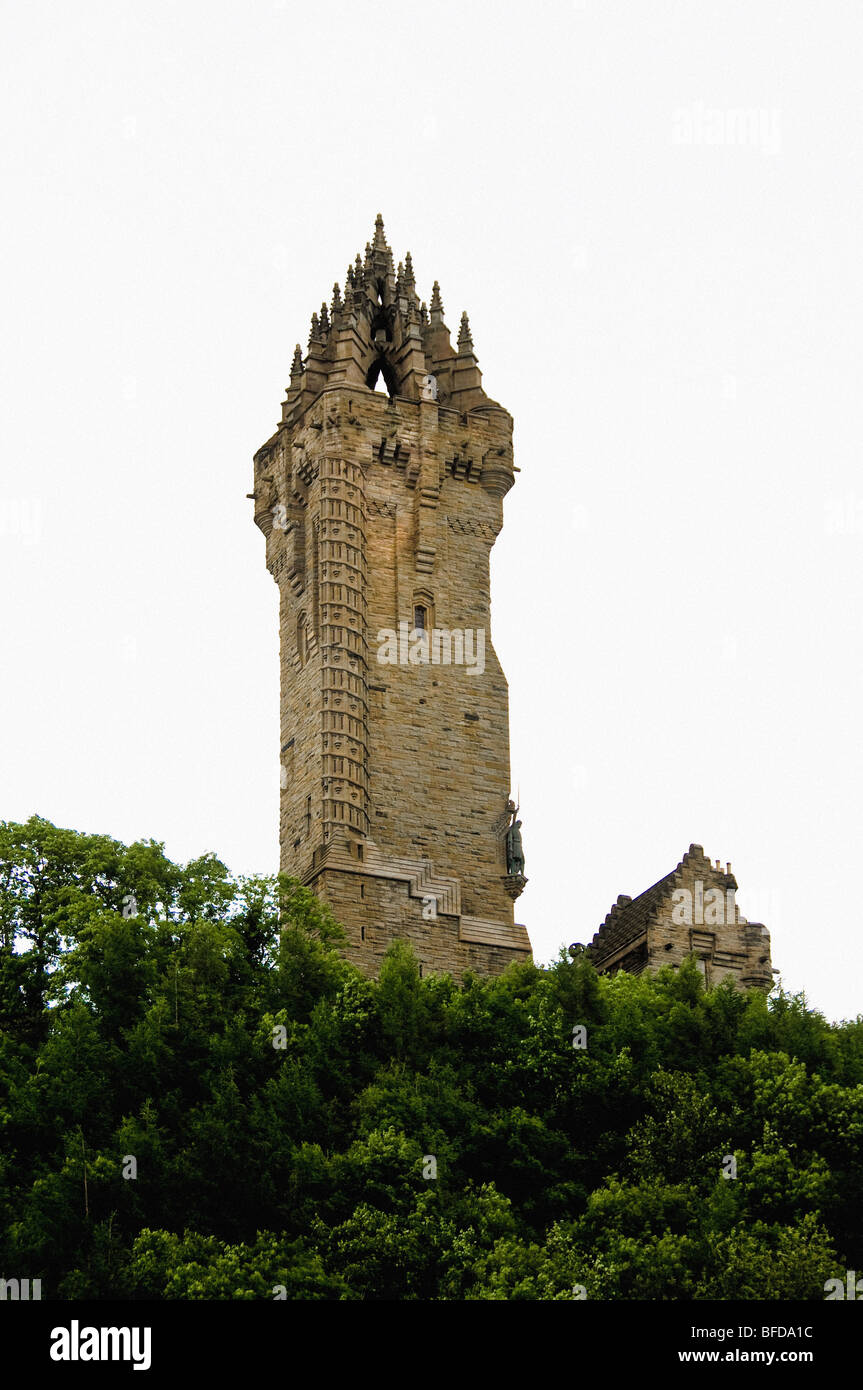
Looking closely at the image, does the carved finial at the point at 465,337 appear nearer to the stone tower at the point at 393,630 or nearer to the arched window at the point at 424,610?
the stone tower at the point at 393,630

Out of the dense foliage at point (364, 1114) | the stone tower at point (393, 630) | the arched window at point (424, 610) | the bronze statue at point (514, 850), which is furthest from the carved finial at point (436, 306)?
the dense foliage at point (364, 1114)

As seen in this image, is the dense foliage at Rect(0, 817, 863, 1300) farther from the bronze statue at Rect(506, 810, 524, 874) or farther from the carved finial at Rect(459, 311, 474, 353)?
the carved finial at Rect(459, 311, 474, 353)

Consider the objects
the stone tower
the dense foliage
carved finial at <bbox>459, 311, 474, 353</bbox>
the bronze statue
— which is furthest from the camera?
carved finial at <bbox>459, 311, 474, 353</bbox>

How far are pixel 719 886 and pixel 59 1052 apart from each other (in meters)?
24.1

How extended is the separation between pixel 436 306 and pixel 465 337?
1543mm

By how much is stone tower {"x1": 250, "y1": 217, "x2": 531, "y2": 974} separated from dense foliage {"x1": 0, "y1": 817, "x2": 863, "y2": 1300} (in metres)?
5.01

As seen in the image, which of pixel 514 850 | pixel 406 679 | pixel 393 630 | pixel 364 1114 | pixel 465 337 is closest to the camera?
pixel 364 1114

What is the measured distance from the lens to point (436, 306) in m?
92.7

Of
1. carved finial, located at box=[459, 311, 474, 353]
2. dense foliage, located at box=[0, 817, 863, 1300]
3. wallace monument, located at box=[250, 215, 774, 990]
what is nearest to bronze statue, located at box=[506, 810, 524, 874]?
wallace monument, located at box=[250, 215, 774, 990]

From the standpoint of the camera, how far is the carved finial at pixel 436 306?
92312 mm

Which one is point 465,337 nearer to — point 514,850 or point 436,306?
point 436,306

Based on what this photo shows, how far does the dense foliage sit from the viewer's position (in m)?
61.8

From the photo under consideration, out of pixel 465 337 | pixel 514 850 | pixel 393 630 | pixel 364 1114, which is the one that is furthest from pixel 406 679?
Result: pixel 364 1114
